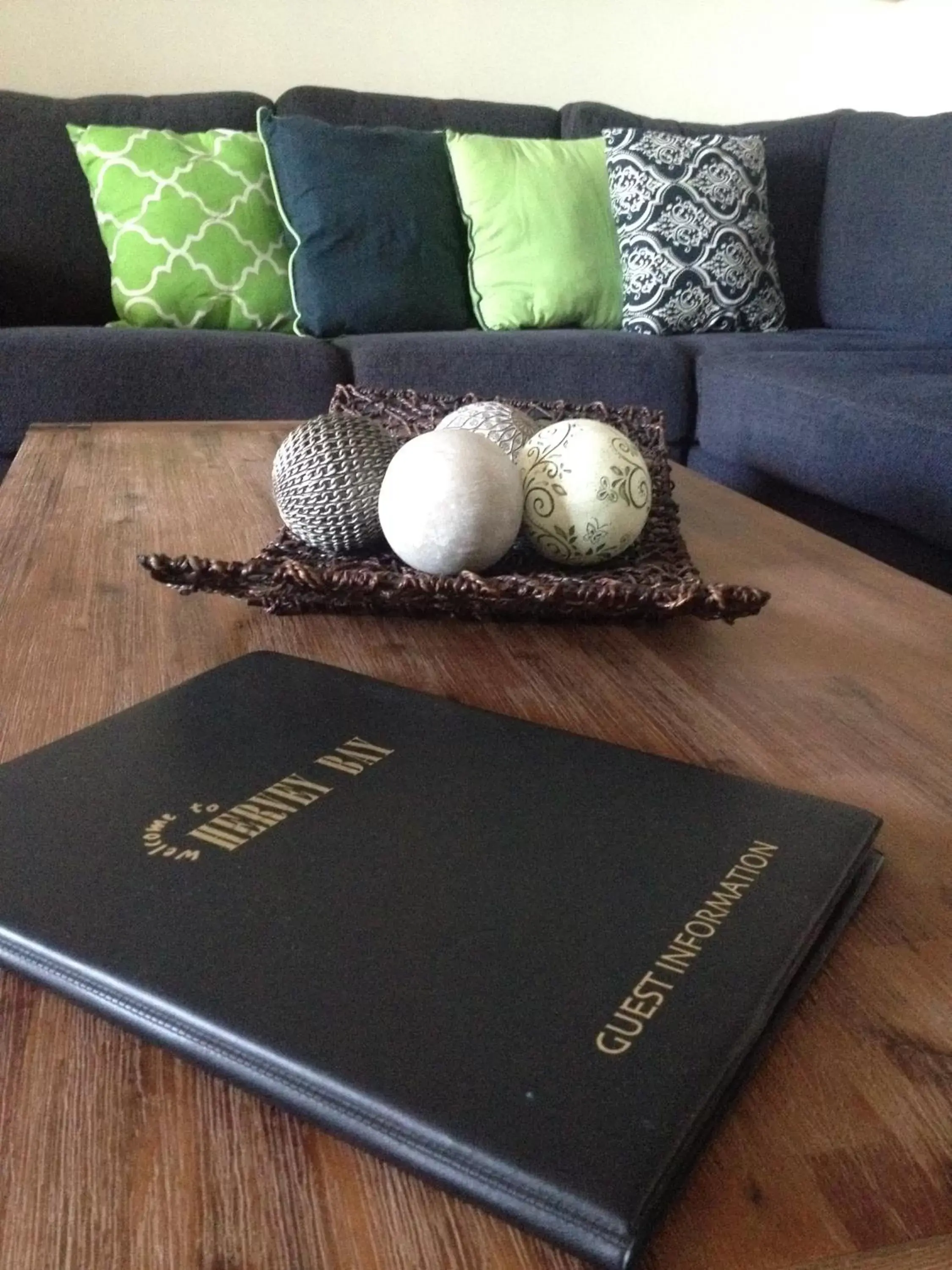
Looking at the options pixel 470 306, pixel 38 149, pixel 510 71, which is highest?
pixel 510 71

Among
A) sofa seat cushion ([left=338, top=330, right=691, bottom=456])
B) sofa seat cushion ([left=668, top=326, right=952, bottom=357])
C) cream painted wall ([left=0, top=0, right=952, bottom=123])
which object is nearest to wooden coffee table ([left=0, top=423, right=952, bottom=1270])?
sofa seat cushion ([left=338, top=330, right=691, bottom=456])

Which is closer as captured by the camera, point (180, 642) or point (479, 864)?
point (479, 864)

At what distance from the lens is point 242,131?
7.56 ft

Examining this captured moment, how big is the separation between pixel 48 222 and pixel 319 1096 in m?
2.34

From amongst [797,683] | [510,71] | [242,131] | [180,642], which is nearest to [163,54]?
[242,131]

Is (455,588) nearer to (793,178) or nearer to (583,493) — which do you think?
(583,493)

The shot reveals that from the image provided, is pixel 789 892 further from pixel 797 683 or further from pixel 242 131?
pixel 242 131

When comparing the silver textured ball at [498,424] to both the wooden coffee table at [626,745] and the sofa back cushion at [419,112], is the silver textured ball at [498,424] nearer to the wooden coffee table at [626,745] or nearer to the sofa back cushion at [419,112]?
the wooden coffee table at [626,745]

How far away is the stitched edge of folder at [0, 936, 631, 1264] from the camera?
0.26 meters

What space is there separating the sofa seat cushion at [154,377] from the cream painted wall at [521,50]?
3.36ft

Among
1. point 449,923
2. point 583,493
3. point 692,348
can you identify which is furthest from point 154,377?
point 449,923

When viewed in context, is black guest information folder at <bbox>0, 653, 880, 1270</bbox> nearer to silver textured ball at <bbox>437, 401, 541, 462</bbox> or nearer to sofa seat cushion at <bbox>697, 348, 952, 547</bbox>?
silver textured ball at <bbox>437, 401, 541, 462</bbox>

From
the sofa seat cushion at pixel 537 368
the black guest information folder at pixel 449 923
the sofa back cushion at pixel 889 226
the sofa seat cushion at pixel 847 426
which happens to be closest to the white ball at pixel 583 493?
the black guest information folder at pixel 449 923

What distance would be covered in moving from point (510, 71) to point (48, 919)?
113 inches
